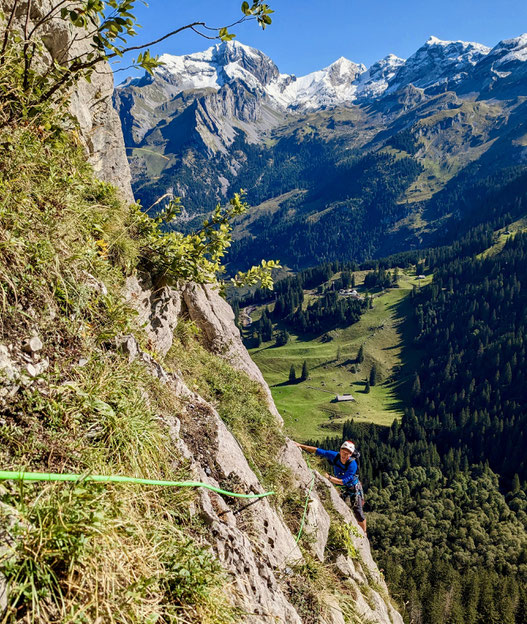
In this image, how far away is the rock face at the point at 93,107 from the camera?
7488 millimetres

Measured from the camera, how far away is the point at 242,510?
244 inches

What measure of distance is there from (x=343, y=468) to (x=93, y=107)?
1206 centimetres

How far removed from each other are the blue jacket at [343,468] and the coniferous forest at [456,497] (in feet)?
278

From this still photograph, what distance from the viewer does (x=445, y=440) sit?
535ft

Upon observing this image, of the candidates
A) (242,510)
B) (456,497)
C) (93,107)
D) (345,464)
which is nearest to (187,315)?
(93,107)

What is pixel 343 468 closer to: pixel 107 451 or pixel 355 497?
pixel 355 497

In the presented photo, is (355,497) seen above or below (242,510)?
below

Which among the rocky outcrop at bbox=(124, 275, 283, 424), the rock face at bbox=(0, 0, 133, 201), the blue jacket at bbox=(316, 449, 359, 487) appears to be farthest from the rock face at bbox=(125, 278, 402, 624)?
the rock face at bbox=(0, 0, 133, 201)

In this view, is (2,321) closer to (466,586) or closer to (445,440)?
(466,586)

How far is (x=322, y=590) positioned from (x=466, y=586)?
11559 cm

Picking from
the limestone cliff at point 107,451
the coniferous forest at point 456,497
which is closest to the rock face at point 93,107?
the limestone cliff at point 107,451

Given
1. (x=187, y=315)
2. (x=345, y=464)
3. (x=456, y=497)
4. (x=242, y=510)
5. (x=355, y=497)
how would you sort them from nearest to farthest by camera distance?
(x=242, y=510) < (x=187, y=315) < (x=345, y=464) < (x=355, y=497) < (x=456, y=497)

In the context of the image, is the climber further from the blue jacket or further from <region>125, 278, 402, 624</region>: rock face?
<region>125, 278, 402, 624</region>: rock face

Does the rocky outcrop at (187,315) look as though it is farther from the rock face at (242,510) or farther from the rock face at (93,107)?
the rock face at (93,107)
